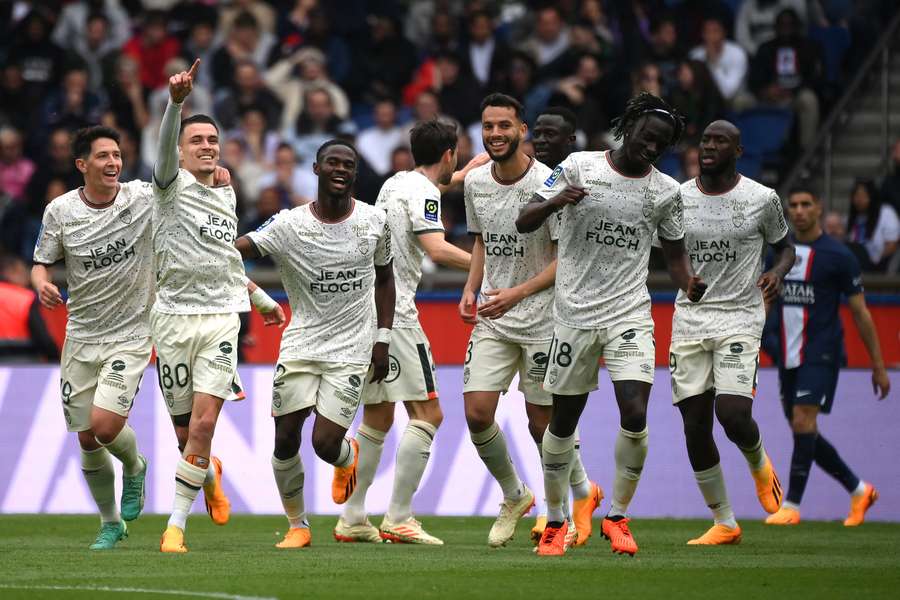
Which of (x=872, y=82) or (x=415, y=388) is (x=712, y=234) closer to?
(x=415, y=388)

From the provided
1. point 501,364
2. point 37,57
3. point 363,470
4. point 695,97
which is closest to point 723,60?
point 695,97

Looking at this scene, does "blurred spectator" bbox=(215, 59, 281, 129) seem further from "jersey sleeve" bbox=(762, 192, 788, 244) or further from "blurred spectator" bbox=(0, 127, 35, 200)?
"jersey sleeve" bbox=(762, 192, 788, 244)

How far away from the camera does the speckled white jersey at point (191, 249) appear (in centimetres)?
1034

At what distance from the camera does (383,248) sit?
10.6m

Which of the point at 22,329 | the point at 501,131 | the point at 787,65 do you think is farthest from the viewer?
the point at 787,65

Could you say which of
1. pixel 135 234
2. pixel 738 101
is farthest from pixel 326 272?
pixel 738 101

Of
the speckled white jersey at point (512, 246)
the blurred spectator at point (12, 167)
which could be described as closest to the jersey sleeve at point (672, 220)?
the speckled white jersey at point (512, 246)

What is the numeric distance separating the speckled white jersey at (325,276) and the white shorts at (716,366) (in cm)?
230

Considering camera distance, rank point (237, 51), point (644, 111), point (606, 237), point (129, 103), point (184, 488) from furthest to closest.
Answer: point (237, 51) < point (129, 103) < point (184, 488) < point (606, 237) < point (644, 111)

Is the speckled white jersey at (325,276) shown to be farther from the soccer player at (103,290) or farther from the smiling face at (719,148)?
the smiling face at (719,148)

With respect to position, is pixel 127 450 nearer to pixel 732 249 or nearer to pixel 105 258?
pixel 105 258

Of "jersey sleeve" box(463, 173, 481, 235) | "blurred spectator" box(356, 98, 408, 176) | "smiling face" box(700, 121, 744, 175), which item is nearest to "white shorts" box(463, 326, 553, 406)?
"jersey sleeve" box(463, 173, 481, 235)

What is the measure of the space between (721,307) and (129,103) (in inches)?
423

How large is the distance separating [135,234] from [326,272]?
1341 mm
